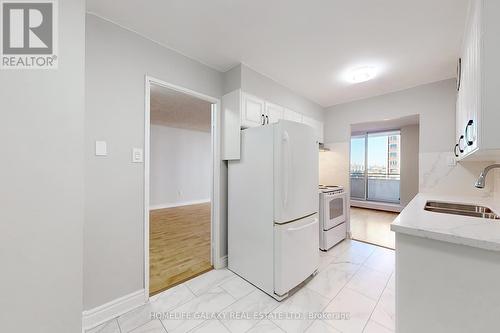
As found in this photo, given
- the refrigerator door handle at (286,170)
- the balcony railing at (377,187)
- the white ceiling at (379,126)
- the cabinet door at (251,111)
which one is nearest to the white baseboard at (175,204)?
the cabinet door at (251,111)

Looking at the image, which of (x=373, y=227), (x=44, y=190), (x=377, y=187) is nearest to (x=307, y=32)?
(x=44, y=190)

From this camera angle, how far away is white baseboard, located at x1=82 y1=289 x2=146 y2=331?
1.47m

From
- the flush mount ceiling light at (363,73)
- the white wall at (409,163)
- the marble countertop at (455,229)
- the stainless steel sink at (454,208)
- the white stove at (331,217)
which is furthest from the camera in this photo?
the white wall at (409,163)

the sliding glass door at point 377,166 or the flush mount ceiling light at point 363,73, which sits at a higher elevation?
the flush mount ceiling light at point 363,73

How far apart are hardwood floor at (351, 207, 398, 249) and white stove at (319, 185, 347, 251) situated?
51 cm

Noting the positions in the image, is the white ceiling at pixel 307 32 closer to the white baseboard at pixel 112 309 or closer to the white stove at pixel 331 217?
the white stove at pixel 331 217

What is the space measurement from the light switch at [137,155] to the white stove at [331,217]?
2431mm

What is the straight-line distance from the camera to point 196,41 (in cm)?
188

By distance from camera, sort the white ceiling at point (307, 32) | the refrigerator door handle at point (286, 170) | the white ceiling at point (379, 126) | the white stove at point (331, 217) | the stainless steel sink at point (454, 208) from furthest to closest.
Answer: the white ceiling at point (379, 126) → the white stove at point (331, 217) → the refrigerator door handle at point (286, 170) → the stainless steel sink at point (454, 208) → the white ceiling at point (307, 32)

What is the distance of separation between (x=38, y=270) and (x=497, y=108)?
91.0 inches

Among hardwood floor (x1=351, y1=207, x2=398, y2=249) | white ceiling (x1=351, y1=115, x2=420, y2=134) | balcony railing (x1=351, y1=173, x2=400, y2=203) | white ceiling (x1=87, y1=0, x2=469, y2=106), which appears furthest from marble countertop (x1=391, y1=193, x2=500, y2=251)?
balcony railing (x1=351, y1=173, x2=400, y2=203)

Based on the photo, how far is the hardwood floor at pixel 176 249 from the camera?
2150mm

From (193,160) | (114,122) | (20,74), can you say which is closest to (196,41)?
(114,122)

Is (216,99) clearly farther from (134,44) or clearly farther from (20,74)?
(20,74)
